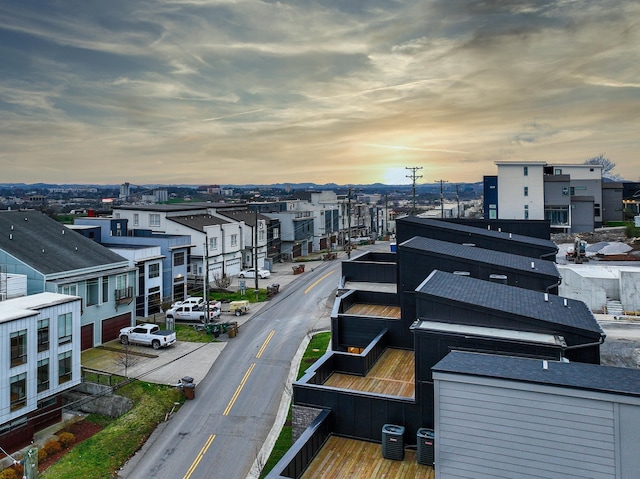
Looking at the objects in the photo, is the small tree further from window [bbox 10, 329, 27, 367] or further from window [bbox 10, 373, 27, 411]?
window [bbox 10, 373, 27, 411]

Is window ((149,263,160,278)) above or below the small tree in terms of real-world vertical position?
above

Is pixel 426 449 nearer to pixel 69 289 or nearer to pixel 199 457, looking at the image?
pixel 199 457

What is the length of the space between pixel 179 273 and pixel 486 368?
133 feet

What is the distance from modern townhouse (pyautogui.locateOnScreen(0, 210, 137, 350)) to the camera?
112 feet

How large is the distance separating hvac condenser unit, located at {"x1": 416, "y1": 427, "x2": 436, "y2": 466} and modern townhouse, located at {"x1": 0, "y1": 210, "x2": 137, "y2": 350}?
28.1m

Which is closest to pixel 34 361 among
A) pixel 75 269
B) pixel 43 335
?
pixel 43 335

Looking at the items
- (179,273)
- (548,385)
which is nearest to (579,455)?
(548,385)

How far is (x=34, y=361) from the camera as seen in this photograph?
25.5m

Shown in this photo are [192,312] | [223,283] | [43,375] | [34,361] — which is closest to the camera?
[34,361]

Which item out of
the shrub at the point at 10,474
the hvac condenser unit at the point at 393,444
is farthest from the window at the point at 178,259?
the hvac condenser unit at the point at 393,444

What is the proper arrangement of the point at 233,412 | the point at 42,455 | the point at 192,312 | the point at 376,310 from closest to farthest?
the point at 42,455
the point at 233,412
the point at 376,310
the point at 192,312

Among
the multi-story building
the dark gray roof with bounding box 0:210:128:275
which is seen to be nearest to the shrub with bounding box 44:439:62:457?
the dark gray roof with bounding box 0:210:128:275

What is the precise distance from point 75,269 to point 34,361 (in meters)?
11.7

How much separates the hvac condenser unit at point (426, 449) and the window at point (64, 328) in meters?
21.4
